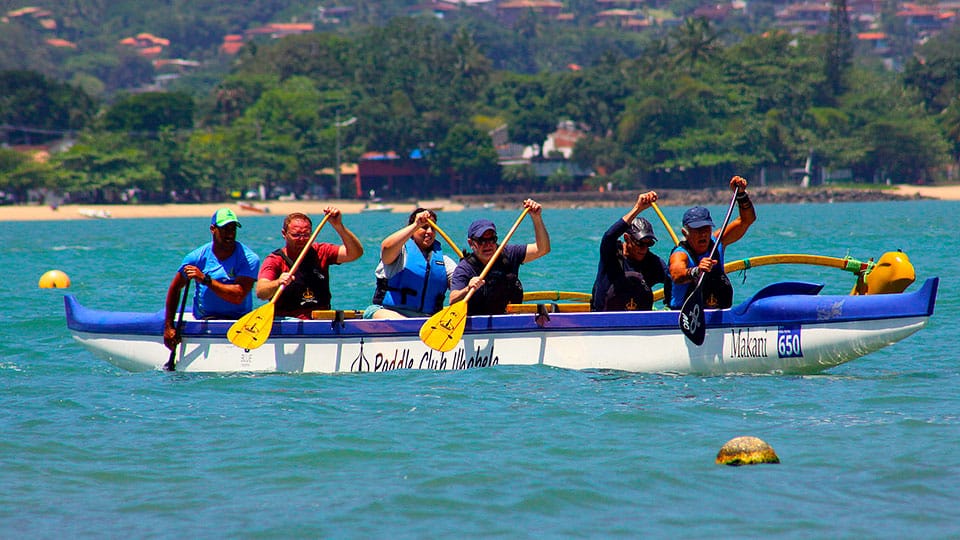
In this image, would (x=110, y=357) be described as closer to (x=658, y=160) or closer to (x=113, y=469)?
(x=113, y=469)

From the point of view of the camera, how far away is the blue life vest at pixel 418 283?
521 inches

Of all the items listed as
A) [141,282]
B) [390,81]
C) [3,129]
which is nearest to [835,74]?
[390,81]

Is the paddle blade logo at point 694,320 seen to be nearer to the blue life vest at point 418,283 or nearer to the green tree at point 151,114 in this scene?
the blue life vest at point 418,283

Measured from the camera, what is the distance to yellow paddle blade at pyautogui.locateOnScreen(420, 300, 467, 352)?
41.9 ft

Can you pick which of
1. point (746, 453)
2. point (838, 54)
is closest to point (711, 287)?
point (746, 453)

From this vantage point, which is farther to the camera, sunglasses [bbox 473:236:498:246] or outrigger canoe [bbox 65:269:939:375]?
sunglasses [bbox 473:236:498:246]

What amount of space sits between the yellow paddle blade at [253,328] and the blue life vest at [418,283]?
119 cm

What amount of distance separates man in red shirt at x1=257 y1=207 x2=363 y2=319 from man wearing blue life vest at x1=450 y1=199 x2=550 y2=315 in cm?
102

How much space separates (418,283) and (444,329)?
709mm

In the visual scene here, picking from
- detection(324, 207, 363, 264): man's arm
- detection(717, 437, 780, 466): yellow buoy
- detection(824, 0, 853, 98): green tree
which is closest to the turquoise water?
detection(717, 437, 780, 466): yellow buoy

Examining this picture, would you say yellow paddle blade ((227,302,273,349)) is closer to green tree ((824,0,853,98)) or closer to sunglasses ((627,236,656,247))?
sunglasses ((627,236,656,247))

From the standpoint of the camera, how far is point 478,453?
401 inches

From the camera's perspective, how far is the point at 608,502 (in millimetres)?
8875

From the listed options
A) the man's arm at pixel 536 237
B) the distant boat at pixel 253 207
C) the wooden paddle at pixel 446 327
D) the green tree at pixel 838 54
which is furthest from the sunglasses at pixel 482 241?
the green tree at pixel 838 54
